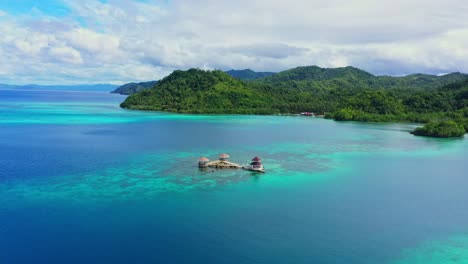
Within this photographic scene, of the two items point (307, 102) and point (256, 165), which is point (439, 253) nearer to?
point (256, 165)

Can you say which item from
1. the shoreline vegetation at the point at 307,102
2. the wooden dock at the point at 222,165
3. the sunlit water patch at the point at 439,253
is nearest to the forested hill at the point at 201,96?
the shoreline vegetation at the point at 307,102

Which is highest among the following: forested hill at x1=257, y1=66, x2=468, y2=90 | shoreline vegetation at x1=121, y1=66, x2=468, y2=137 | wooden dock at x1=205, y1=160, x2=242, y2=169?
forested hill at x1=257, y1=66, x2=468, y2=90

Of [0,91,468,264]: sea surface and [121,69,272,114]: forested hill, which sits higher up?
[121,69,272,114]: forested hill

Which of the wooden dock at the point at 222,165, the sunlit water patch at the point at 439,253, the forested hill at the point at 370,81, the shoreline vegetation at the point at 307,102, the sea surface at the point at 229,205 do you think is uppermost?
the forested hill at the point at 370,81

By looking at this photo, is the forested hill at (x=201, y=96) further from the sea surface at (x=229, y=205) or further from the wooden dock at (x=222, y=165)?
the wooden dock at (x=222, y=165)

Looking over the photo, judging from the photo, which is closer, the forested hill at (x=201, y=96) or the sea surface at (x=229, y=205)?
the sea surface at (x=229, y=205)

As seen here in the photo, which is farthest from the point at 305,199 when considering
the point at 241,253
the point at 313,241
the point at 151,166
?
the point at 151,166

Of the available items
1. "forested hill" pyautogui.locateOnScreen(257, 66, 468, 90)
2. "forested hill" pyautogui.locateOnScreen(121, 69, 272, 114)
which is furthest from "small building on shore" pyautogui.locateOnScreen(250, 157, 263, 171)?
Result: "forested hill" pyautogui.locateOnScreen(257, 66, 468, 90)

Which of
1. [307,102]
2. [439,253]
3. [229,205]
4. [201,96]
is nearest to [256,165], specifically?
[229,205]

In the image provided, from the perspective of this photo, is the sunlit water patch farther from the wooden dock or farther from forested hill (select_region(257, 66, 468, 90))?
forested hill (select_region(257, 66, 468, 90))
